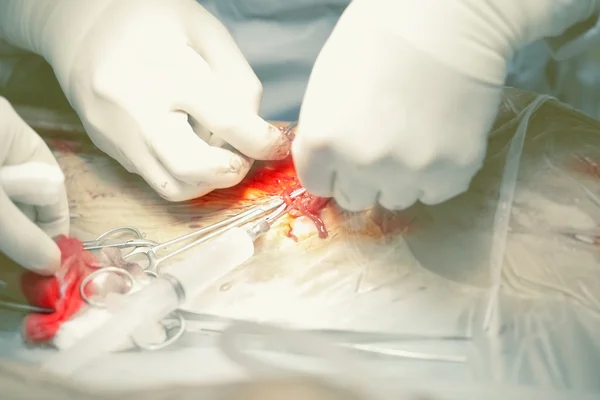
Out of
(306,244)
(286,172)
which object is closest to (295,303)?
(306,244)

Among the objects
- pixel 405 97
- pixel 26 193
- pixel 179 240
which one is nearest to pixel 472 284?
pixel 405 97

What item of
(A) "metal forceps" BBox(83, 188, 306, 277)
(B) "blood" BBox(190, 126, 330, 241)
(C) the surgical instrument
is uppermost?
(C) the surgical instrument

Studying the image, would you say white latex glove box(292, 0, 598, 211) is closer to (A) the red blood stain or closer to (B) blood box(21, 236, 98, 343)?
(A) the red blood stain

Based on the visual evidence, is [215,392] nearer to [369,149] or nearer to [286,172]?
[369,149]

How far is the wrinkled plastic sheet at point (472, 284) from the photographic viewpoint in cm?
49

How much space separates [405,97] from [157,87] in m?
0.28

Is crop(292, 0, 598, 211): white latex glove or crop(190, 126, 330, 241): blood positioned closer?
crop(292, 0, 598, 211): white latex glove

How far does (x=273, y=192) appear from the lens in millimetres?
720

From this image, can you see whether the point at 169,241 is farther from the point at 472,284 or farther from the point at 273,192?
the point at 472,284

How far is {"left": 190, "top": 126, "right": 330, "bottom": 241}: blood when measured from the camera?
0.68m

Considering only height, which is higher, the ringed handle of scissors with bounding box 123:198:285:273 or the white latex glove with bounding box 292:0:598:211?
the white latex glove with bounding box 292:0:598:211

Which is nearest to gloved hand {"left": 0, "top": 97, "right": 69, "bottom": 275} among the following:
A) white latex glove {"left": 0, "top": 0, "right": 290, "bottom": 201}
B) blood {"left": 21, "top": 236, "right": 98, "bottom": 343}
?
blood {"left": 21, "top": 236, "right": 98, "bottom": 343}

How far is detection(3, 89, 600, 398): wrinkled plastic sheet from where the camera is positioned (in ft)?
1.61

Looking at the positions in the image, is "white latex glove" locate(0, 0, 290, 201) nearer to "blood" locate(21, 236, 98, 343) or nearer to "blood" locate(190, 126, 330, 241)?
"blood" locate(190, 126, 330, 241)
